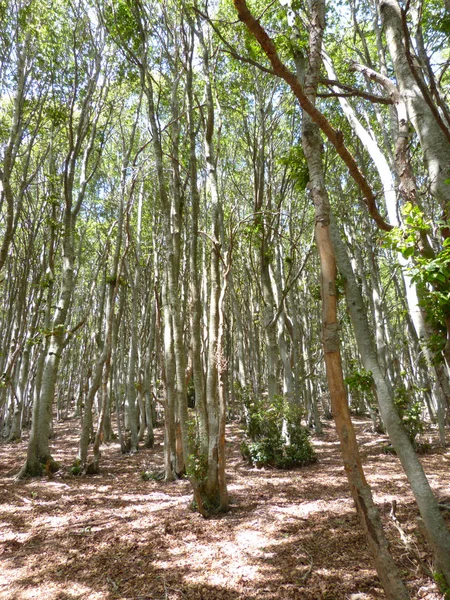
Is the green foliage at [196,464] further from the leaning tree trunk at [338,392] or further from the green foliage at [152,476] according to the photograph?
the leaning tree trunk at [338,392]

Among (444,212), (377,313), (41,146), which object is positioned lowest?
(444,212)

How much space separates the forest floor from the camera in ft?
11.3

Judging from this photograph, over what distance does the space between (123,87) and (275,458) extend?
11.9m

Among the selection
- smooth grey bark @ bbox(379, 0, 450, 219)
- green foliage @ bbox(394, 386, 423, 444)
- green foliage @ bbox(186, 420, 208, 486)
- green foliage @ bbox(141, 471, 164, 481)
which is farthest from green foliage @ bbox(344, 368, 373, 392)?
green foliage @ bbox(394, 386, 423, 444)

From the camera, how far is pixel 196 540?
4.50 m

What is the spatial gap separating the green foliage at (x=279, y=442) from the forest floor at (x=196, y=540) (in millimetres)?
918

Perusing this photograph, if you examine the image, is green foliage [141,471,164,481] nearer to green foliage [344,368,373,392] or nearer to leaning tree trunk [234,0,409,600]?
green foliage [344,368,373,392]

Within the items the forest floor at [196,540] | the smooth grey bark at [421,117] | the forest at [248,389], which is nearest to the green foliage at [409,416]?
the forest at [248,389]

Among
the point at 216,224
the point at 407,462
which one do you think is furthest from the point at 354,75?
the point at 407,462

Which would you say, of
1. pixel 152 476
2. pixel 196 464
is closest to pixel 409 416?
pixel 152 476

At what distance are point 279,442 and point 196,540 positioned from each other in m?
4.78

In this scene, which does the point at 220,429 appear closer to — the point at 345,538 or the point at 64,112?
the point at 345,538

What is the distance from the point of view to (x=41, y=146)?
41.7 feet

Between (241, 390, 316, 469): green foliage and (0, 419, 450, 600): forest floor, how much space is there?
36.1 inches
